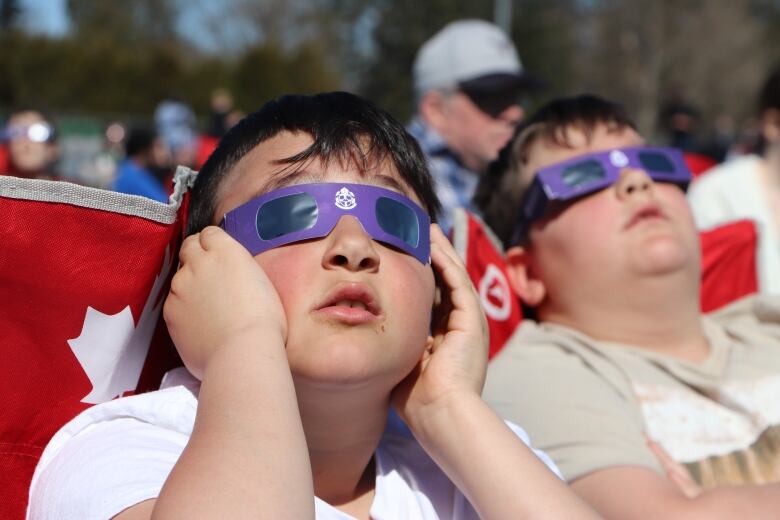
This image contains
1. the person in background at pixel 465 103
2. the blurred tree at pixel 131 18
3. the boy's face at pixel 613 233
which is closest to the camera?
the boy's face at pixel 613 233

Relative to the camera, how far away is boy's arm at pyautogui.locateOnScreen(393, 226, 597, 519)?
1.56 m

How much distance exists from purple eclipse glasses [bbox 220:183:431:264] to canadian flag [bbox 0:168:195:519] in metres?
0.17

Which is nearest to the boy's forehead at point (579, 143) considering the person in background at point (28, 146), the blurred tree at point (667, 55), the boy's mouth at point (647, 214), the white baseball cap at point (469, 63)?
the boy's mouth at point (647, 214)

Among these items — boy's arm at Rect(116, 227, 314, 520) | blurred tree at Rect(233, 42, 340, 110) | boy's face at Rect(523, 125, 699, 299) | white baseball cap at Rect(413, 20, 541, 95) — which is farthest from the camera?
blurred tree at Rect(233, 42, 340, 110)

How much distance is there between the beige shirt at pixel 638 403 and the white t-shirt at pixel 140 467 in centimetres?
27

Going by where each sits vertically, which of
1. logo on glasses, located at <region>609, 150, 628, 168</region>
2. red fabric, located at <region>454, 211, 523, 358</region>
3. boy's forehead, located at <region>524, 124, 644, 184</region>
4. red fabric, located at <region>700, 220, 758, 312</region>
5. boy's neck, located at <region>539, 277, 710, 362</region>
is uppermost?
red fabric, located at <region>700, 220, 758, 312</region>

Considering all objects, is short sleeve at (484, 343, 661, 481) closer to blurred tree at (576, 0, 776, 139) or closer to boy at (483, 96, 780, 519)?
boy at (483, 96, 780, 519)

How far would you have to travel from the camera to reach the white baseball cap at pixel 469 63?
4.99 metres

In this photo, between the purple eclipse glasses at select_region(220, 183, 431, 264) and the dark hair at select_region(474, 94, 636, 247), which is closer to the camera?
the purple eclipse glasses at select_region(220, 183, 431, 264)

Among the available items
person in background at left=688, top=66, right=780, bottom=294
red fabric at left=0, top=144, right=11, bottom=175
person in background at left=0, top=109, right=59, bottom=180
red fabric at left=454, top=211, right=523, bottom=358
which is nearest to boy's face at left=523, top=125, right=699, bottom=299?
red fabric at left=454, top=211, right=523, bottom=358

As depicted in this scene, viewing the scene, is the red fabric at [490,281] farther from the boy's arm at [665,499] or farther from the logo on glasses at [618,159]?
the boy's arm at [665,499]

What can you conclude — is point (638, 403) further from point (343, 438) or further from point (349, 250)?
point (349, 250)

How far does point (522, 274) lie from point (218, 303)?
1.43 metres

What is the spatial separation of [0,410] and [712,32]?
40.3 m
